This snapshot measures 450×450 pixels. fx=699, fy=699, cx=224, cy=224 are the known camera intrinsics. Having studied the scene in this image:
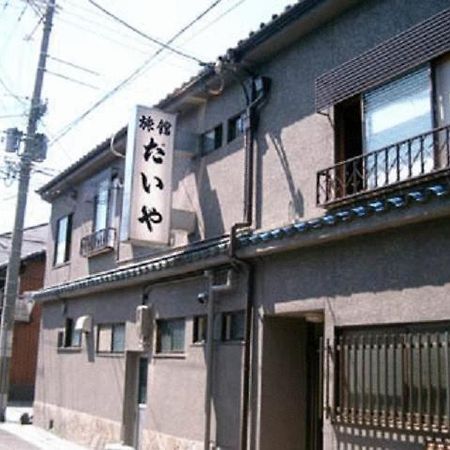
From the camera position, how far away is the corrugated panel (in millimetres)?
8602

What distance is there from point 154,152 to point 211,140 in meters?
1.33

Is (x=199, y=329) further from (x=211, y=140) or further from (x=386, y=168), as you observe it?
(x=386, y=168)

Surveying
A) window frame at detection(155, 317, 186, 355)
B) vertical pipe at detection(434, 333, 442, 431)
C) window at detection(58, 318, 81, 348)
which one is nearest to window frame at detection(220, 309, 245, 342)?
window frame at detection(155, 317, 186, 355)

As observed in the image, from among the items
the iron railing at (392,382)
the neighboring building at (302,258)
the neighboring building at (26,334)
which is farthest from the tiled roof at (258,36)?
the neighboring building at (26,334)

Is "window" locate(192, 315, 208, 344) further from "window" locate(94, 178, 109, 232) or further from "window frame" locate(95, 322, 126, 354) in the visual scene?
"window" locate(94, 178, 109, 232)

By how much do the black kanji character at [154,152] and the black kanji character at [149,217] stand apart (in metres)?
0.94

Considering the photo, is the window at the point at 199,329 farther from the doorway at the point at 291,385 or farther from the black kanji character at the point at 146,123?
the black kanji character at the point at 146,123

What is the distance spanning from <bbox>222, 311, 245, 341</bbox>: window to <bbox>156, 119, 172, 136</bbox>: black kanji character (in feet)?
12.4

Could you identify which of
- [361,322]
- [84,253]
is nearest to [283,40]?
[361,322]

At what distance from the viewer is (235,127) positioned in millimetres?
13352

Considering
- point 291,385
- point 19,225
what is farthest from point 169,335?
point 19,225

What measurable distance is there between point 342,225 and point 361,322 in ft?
4.26

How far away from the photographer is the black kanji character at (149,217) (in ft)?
43.7

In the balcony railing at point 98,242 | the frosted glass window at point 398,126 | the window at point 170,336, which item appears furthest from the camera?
the balcony railing at point 98,242
